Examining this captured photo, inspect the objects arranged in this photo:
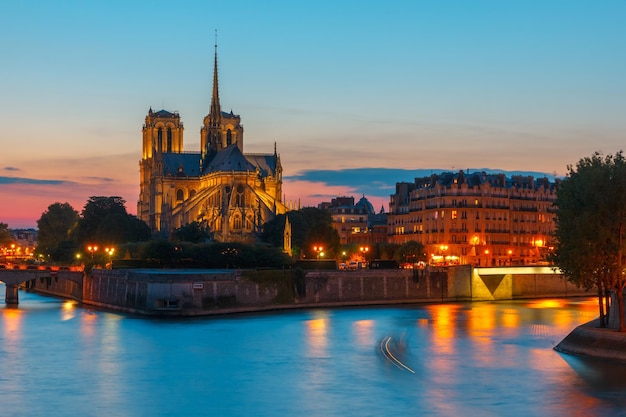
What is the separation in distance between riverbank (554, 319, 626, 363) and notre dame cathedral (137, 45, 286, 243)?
8263cm

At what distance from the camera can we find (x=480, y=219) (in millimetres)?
110188

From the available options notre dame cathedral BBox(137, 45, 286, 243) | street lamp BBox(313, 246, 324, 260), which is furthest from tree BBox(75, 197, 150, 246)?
street lamp BBox(313, 246, 324, 260)

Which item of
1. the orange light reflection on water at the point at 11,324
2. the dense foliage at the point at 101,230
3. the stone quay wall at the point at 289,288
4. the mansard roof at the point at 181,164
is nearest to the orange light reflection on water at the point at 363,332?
the stone quay wall at the point at 289,288

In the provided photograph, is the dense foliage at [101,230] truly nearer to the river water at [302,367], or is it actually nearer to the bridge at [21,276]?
the bridge at [21,276]

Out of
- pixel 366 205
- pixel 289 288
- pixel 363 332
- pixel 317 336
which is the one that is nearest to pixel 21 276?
pixel 289 288

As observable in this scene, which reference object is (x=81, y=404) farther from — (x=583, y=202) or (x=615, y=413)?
(x=583, y=202)

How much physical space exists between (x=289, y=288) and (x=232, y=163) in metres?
64.3

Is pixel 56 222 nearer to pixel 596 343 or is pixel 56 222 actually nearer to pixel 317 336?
pixel 317 336

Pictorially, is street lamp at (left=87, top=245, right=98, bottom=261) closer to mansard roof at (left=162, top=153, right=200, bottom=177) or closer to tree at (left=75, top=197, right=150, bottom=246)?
tree at (left=75, top=197, right=150, bottom=246)

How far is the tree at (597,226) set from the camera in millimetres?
43656

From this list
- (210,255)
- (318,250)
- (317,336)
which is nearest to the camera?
(317,336)

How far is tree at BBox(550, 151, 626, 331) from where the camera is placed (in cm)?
4366

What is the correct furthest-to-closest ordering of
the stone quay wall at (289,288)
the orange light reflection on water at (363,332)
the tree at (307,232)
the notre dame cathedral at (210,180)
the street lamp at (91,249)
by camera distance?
the notre dame cathedral at (210,180) < the street lamp at (91,249) < the tree at (307,232) < the stone quay wall at (289,288) < the orange light reflection on water at (363,332)

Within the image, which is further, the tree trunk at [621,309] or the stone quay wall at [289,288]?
the stone quay wall at [289,288]
